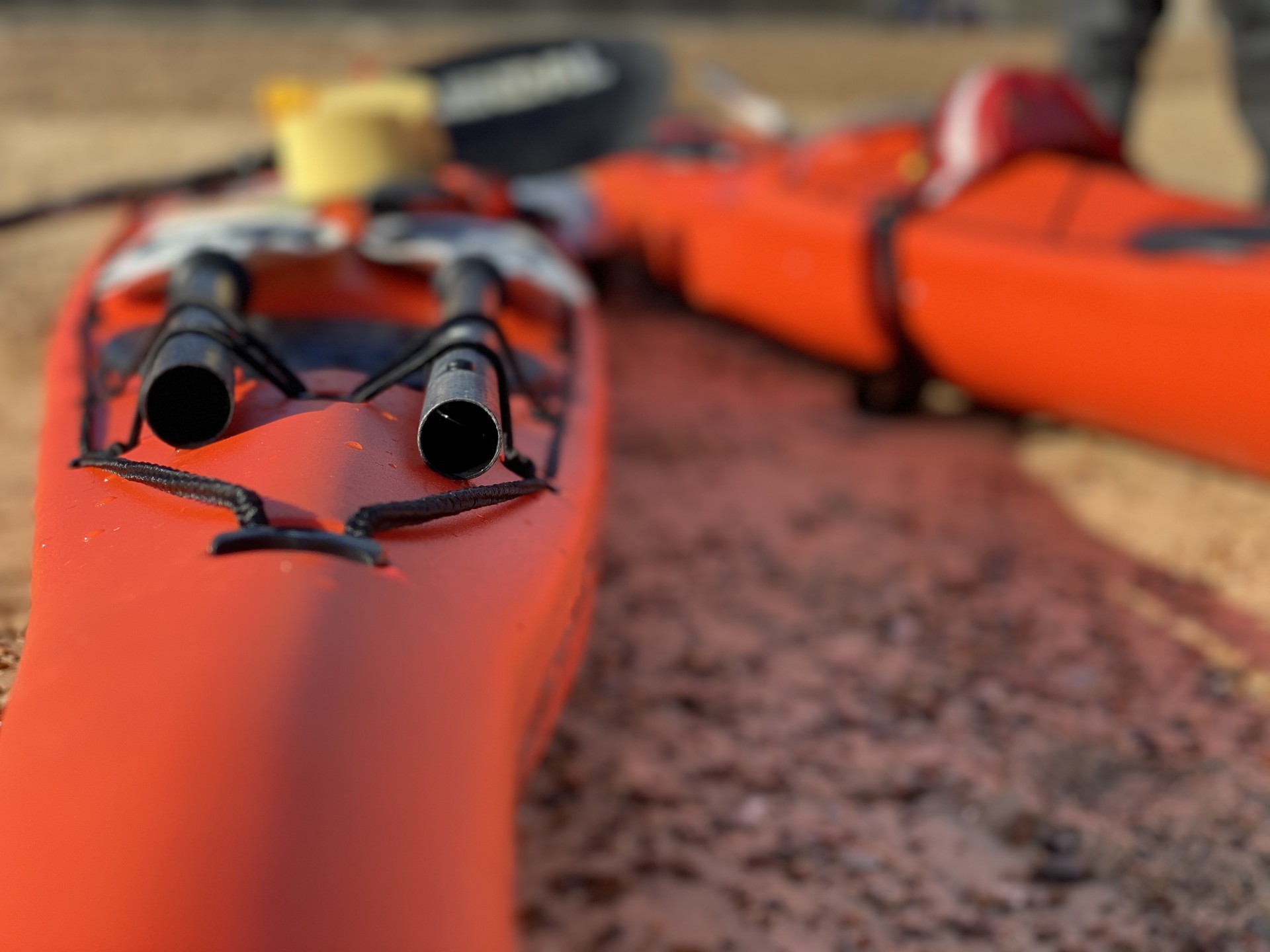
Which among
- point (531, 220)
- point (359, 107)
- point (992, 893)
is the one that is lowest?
point (992, 893)

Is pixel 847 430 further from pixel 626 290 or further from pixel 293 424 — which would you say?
pixel 293 424

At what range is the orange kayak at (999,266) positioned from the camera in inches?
94.4

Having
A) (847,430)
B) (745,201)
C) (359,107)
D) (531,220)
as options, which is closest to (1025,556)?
(847,430)

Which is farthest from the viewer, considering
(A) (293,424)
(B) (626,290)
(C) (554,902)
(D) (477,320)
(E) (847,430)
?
(B) (626,290)

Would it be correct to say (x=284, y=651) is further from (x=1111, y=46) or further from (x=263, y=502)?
(x=1111, y=46)

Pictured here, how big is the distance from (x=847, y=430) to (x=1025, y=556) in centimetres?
80

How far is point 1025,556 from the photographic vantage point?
8.71ft

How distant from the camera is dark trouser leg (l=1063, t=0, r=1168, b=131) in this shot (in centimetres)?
376

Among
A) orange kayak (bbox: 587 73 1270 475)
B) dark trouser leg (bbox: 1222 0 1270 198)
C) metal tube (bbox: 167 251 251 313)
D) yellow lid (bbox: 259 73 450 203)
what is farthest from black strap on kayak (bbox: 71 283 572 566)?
dark trouser leg (bbox: 1222 0 1270 198)

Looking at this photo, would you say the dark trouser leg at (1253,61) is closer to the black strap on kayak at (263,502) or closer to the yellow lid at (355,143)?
the yellow lid at (355,143)

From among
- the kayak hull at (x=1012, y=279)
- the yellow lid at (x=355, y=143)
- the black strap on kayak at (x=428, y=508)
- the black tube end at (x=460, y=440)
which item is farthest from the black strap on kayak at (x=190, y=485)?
the kayak hull at (x=1012, y=279)

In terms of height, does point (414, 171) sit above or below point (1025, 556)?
above

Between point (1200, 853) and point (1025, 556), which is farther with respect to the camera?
point (1025, 556)

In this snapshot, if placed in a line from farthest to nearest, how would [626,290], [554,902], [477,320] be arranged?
1. [626,290]
2. [477,320]
3. [554,902]
